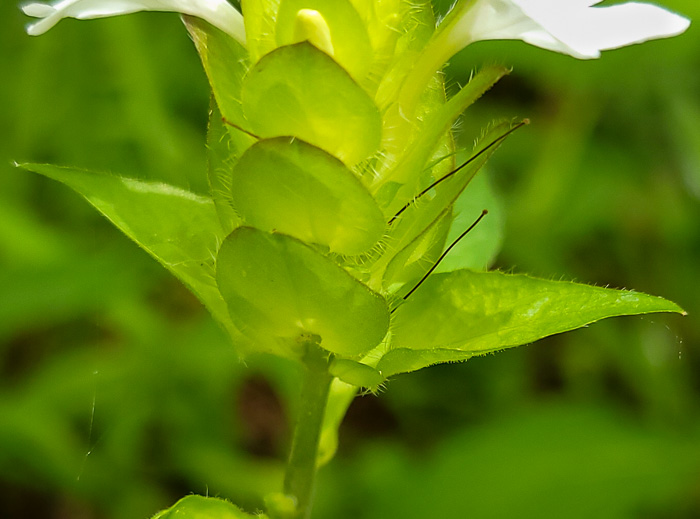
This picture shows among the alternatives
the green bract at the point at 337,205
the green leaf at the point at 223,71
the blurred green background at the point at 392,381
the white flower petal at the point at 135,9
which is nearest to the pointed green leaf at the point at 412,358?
the green bract at the point at 337,205

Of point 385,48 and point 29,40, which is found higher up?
point 385,48

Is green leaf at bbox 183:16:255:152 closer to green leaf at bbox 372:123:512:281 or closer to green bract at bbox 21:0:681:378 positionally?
green bract at bbox 21:0:681:378

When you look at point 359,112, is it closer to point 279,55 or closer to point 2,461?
point 279,55

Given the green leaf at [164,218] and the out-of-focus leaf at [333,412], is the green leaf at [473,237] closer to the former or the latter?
the out-of-focus leaf at [333,412]

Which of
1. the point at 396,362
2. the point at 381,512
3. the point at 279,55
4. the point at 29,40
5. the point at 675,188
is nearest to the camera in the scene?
the point at 279,55

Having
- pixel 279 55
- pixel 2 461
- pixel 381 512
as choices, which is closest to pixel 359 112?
pixel 279 55

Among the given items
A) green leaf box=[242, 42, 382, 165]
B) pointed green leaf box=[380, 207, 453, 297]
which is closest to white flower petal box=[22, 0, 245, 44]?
green leaf box=[242, 42, 382, 165]

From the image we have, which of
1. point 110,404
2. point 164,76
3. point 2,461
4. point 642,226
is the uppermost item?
point 164,76

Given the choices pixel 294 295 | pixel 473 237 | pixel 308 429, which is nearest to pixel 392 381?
pixel 473 237
